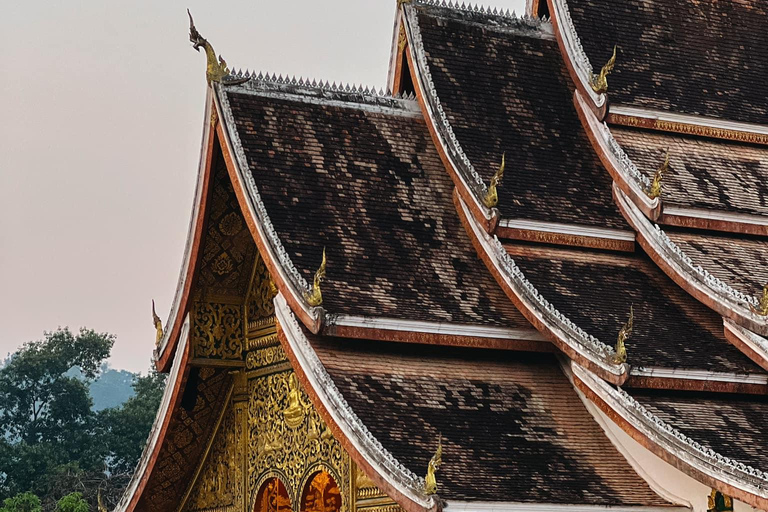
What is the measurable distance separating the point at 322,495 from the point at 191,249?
106 inches

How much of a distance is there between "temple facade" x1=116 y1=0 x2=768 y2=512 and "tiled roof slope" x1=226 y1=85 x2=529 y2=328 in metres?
0.03

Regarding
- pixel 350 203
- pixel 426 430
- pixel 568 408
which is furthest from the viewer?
pixel 350 203

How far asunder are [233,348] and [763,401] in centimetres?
538

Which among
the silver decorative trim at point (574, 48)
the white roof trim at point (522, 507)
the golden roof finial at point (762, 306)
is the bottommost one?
the white roof trim at point (522, 507)

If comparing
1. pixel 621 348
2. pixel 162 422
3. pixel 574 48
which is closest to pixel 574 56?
pixel 574 48

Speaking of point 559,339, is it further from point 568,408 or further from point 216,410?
point 216,410

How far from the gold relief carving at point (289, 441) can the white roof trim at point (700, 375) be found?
9.18 feet

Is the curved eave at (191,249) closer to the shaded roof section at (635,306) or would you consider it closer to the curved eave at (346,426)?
the curved eave at (346,426)

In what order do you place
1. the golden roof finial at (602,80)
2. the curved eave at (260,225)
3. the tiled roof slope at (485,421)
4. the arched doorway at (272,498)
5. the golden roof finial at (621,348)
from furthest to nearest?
the golden roof finial at (602,80) → the arched doorway at (272,498) → the curved eave at (260,225) → the golden roof finial at (621,348) → the tiled roof slope at (485,421)

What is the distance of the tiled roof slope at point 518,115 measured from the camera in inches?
662

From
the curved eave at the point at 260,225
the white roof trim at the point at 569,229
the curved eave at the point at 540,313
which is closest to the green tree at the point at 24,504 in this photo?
the curved eave at the point at 260,225

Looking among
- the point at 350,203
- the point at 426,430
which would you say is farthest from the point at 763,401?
the point at 350,203

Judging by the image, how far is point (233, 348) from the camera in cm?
1744

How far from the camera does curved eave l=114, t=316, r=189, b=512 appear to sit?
1709cm
